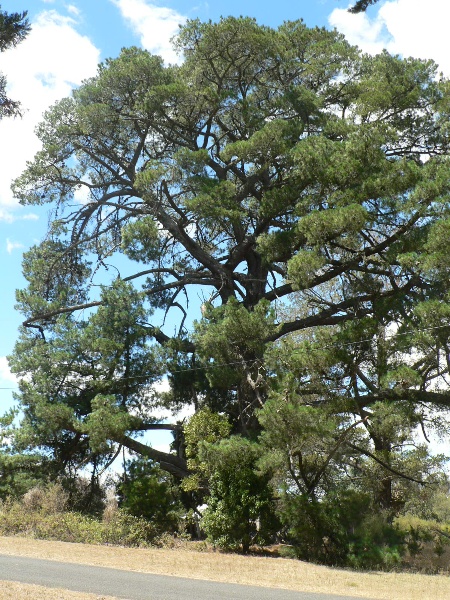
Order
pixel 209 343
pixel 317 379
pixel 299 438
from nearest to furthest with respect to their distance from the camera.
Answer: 1. pixel 299 438
2. pixel 317 379
3. pixel 209 343

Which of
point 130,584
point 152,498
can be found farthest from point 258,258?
point 130,584

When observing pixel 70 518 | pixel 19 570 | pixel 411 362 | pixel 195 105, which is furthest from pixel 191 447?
pixel 195 105

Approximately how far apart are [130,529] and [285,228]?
1004 cm

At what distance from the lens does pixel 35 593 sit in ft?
32.1

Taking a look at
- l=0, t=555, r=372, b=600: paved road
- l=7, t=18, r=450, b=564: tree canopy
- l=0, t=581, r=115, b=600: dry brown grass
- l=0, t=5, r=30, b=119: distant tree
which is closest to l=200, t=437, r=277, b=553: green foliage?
l=7, t=18, r=450, b=564: tree canopy

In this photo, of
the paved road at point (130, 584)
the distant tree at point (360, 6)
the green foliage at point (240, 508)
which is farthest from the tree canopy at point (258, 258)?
the distant tree at point (360, 6)

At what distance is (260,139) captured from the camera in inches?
802

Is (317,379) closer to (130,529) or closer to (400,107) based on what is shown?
(130,529)

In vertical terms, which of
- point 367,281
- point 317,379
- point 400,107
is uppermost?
point 400,107

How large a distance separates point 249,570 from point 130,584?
4.31 m

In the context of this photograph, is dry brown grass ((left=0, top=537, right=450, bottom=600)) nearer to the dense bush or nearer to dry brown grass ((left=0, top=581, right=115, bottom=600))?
the dense bush

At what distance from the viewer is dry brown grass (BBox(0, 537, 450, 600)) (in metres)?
13.4

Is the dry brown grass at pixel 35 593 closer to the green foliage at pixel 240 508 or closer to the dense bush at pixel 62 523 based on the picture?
the green foliage at pixel 240 508

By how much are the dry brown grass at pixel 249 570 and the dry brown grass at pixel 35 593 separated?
4.37m
